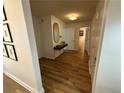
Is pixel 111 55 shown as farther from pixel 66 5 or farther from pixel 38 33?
pixel 38 33

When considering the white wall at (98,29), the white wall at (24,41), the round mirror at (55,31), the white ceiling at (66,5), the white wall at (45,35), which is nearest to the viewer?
the white wall at (98,29)

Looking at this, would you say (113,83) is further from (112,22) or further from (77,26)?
(77,26)

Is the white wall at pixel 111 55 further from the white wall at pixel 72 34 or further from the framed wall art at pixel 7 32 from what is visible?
the white wall at pixel 72 34

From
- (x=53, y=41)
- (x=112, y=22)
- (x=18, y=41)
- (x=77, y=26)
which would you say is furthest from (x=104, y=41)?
(x=77, y=26)

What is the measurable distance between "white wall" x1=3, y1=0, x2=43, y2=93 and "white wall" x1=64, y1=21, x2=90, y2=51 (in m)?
4.26

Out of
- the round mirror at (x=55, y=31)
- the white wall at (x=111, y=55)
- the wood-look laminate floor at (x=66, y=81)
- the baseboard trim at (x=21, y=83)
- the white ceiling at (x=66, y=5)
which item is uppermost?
the white ceiling at (x=66, y=5)

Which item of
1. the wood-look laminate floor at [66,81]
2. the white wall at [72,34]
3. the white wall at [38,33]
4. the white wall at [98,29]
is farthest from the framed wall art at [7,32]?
the white wall at [72,34]

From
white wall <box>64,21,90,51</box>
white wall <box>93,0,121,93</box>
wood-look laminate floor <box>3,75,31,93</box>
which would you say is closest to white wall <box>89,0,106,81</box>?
white wall <box>93,0,121,93</box>

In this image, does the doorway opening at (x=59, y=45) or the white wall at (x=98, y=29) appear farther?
the doorway opening at (x=59, y=45)

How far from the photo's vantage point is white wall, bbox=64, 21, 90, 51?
5528 mm

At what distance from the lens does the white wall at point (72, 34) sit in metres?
5.53

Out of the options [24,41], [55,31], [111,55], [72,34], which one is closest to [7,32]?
[24,41]

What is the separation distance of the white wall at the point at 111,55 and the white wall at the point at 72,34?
4249mm

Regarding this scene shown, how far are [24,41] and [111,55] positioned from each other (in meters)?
1.62
